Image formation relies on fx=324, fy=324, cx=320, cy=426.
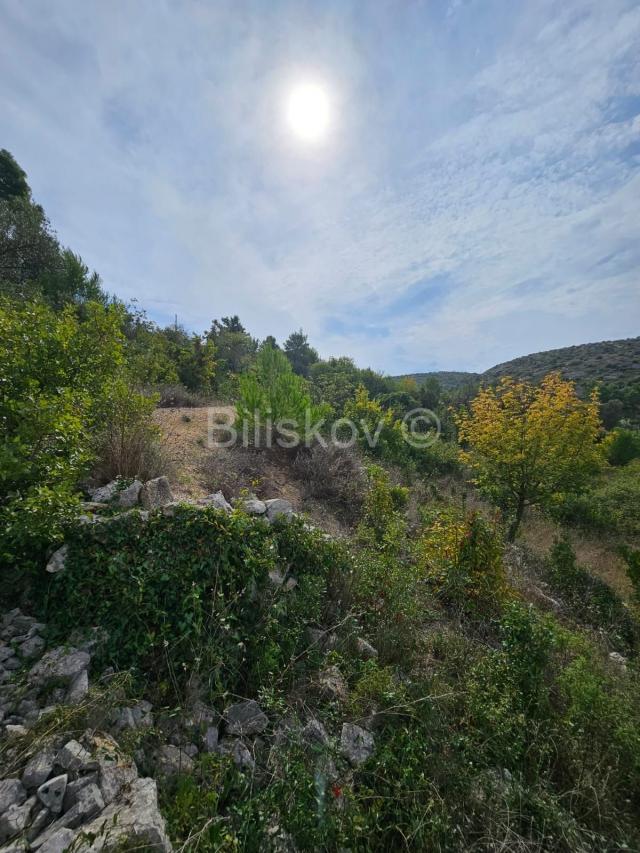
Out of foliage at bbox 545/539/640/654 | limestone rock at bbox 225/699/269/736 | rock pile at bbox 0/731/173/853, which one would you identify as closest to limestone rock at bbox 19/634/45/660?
rock pile at bbox 0/731/173/853

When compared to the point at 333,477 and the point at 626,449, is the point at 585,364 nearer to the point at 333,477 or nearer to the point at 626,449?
the point at 626,449

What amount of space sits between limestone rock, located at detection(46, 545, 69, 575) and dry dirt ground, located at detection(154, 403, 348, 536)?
1.40 metres

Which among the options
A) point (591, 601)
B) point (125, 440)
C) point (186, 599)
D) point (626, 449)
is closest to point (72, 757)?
point (186, 599)

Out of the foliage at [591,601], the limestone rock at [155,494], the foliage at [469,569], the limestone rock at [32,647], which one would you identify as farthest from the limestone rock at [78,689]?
the foliage at [591,601]

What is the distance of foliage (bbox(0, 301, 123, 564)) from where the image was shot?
6.47 ft

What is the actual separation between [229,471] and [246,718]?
10.6 ft

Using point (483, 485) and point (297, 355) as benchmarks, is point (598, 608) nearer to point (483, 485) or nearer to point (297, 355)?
point (483, 485)

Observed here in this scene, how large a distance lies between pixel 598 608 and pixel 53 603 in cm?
591

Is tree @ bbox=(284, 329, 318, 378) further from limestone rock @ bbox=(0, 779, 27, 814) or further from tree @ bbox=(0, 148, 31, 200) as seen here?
limestone rock @ bbox=(0, 779, 27, 814)

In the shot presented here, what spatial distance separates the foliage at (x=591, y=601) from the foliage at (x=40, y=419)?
5.51m

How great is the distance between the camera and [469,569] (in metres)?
3.29

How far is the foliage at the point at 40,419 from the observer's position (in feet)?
6.47

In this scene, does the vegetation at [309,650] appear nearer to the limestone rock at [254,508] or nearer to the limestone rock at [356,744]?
the limestone rock at [356,744]

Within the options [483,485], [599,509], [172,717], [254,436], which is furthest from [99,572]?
[599,509]
